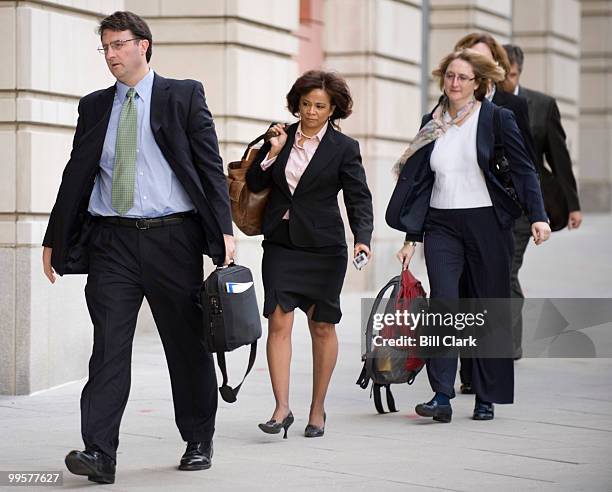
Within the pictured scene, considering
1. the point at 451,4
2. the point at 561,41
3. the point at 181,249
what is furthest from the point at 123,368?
the point at 561,41

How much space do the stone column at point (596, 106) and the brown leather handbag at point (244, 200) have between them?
21312 millimetres

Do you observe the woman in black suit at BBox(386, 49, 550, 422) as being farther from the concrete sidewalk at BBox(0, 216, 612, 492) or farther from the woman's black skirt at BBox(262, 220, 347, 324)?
Answer: the woman's black skirt at BBox(262, 220, 347, 324)

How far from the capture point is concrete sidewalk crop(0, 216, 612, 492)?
6.06 m

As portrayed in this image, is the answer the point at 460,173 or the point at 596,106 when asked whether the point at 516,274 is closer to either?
the point at 460,173

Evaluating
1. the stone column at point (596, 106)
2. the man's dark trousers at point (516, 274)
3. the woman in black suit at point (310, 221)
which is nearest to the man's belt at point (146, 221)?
the woman in black suit at point (310, 221)

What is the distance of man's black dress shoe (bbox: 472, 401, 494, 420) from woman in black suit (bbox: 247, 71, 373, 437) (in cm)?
90

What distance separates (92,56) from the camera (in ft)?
29.1

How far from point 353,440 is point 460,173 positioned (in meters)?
1.57

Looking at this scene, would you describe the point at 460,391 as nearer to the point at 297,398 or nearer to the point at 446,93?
the point at 297,398

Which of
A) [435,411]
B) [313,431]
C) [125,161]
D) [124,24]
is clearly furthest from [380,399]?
[124,24]

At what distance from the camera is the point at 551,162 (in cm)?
948

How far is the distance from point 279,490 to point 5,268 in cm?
304

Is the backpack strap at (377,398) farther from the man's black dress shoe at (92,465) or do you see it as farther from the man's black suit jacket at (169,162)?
the man's black dress shoe at (92,465)

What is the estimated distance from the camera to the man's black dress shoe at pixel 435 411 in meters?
7.48
